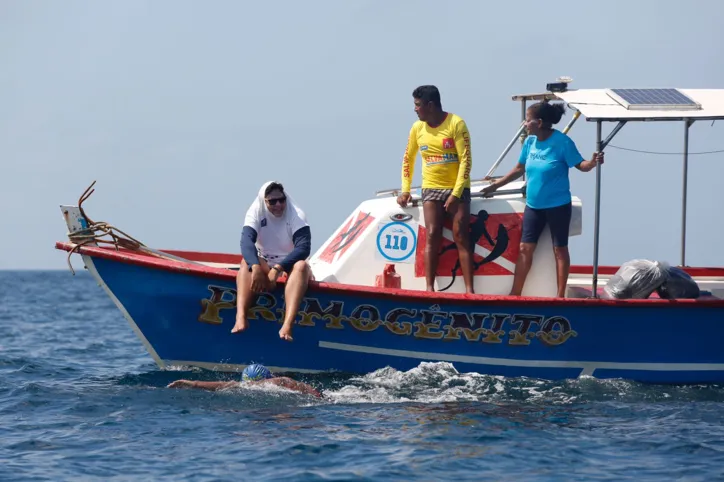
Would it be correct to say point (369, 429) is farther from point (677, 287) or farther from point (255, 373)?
point (677, 287)

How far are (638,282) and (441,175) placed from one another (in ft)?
6.95

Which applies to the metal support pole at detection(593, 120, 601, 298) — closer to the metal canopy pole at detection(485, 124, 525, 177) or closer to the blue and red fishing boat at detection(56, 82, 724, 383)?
the blue and red fishing boat at detection(56, 82, 724, 383)

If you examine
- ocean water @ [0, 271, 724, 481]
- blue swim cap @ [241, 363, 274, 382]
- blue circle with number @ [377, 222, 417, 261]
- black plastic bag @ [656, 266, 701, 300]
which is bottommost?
ocean water @ [0, 271, 724, 481]

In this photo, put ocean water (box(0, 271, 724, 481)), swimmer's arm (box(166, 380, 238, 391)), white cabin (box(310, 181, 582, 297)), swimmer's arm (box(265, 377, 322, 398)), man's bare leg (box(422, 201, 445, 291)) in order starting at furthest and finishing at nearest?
white cabin (box(310, 181, 582, 297)) < man's bare leg (box(422, 201, 445, 291)) < swimmer's arm (box(166, 380, 238, 391)) < swimmer's arm (box(265, 377, 322, 398)) < ocean water (box(0, 271, 724, 481))

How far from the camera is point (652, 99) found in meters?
9.73

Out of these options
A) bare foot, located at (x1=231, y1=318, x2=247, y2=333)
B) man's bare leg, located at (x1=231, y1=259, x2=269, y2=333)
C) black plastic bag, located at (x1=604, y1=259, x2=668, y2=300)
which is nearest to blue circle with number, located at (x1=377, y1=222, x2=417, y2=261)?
man's bare leg, located at (x1=231, y1=259, x2=269, y2=333)

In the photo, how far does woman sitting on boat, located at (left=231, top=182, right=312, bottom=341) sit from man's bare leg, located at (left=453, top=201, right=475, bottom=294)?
4.65ft

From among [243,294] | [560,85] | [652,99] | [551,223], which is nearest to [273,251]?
[243,294]

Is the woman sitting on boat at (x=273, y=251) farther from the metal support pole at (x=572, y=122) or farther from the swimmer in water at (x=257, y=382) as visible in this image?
the metal support pole at (x=572, y=122)

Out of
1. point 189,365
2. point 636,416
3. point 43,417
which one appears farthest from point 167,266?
point 636,416

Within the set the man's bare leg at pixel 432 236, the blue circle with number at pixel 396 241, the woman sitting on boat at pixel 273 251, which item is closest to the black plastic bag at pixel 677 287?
the man's bare leg at pixel 432 236

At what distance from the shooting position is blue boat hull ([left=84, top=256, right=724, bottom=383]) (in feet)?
30.6

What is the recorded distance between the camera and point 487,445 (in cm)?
735

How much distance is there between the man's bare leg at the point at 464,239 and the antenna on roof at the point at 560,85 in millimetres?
1535
